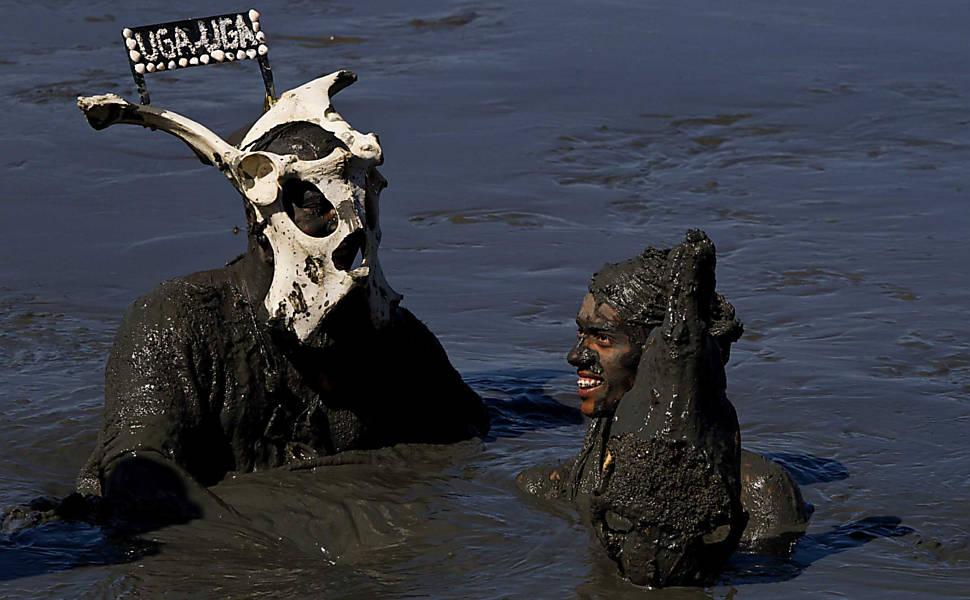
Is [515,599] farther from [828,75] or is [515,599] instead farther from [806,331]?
[828,75]

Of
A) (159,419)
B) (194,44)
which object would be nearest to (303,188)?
(159,419)

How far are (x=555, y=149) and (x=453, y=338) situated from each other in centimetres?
334

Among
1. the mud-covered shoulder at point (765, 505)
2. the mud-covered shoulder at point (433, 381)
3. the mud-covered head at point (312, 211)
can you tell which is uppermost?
the mud-covered head at point (312, 211)

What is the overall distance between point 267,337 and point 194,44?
114 cm

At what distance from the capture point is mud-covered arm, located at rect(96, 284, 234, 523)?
15.8 ft

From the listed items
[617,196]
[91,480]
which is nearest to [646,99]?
[617,196]

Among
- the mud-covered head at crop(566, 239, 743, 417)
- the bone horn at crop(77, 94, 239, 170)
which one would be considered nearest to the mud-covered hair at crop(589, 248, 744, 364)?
the mud-covered head at crop(566, 239, 743, 417)

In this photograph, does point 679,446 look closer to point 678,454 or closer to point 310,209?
point 678,454

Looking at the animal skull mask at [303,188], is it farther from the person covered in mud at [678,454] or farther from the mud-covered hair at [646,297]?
the person covered in mud at [678,454]

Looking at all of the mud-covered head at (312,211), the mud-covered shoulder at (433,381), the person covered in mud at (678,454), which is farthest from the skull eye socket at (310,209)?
the person covered in mud at (678,454)

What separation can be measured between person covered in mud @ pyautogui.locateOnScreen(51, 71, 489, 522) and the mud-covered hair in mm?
778

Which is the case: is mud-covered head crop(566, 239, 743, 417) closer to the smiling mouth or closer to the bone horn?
the smiling mouth

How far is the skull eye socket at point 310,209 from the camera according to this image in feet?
15.8

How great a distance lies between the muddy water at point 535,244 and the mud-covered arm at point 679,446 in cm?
23
